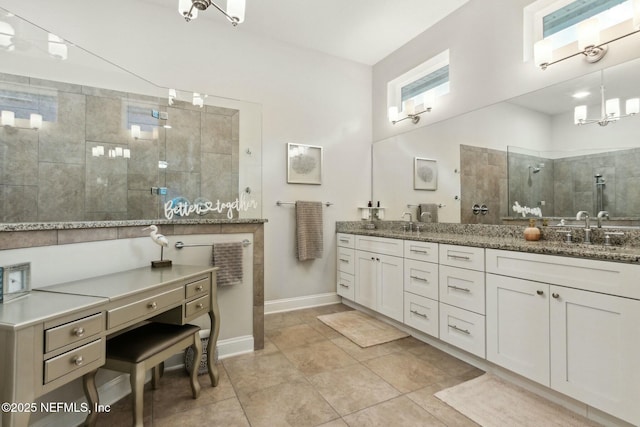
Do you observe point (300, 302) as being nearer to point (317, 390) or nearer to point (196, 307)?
point (317, 390)

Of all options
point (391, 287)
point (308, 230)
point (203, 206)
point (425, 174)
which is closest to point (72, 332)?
point (203, 206)

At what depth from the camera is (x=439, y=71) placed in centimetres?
337

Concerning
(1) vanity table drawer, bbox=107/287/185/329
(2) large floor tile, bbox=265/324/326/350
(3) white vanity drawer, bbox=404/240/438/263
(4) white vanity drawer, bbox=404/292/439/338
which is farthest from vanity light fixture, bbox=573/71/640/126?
(1) vanity table drawer, bbox=107/287/185/329

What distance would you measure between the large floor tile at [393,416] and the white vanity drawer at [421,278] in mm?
931

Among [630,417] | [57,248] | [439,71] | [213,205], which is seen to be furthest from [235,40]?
[630,417]

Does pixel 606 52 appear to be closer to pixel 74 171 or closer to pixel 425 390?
pixel 425 390

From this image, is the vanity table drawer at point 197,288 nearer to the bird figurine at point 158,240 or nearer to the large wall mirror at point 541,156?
the bird figurine at point 158,240

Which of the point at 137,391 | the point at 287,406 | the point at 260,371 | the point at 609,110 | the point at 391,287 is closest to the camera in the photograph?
the point at 137,391

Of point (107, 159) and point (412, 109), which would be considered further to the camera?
point (412, 109)

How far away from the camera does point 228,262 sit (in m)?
2.30

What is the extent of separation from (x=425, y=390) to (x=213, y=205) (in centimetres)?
205

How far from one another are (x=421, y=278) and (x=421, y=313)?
300 mm

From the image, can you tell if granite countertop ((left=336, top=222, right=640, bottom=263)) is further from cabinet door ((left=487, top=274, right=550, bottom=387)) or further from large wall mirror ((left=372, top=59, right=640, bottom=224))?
cabinet door ((left=487, top=274, right=550, bottom=387))

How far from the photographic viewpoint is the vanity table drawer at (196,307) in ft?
Answer: 5.69
